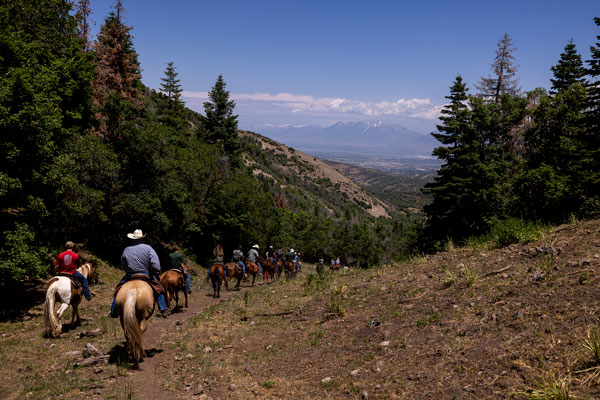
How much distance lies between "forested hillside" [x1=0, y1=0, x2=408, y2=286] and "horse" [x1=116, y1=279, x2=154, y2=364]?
231 inches

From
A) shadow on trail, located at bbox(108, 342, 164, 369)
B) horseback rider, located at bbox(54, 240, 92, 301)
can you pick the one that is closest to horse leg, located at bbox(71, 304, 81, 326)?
horseback rider, located at bbox(54, 240, 92, 301)

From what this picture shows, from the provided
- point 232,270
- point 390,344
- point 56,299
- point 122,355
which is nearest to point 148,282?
point 122,355

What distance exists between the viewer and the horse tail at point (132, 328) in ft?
24.8

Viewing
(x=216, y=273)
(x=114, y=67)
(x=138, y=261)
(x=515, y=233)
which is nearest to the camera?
(x=138, y=261)

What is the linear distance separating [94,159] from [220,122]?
36.3 m

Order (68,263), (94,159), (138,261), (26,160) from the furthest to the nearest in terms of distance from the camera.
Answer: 1. (94,159)
2. (26,160)
3. (68,263)
4. (138,261)

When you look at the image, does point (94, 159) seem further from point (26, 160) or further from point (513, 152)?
point (513, 152)

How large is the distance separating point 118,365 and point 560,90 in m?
46.8

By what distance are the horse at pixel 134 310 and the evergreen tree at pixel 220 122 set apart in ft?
150

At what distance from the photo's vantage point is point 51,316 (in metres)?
9.73

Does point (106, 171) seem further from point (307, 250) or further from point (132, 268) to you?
point (307, 250)

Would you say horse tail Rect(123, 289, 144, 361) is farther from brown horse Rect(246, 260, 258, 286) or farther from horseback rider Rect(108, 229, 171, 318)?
brown horse Rect(246, 260, 258, 286)

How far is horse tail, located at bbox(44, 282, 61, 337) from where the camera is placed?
9.73 m

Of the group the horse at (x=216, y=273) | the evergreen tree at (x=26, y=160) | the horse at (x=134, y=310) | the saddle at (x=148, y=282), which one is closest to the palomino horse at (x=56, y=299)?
the evergreen tree at (x=26, y=160)
